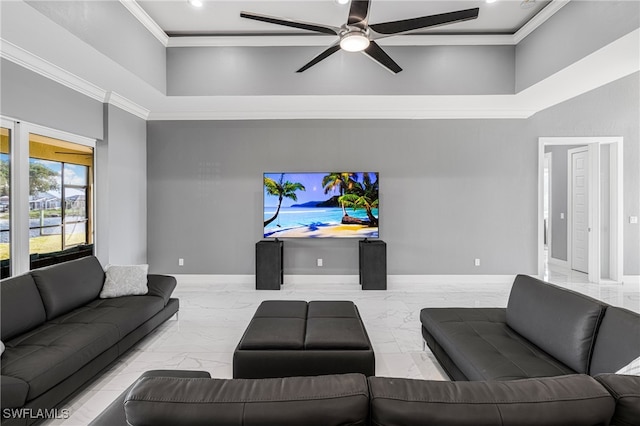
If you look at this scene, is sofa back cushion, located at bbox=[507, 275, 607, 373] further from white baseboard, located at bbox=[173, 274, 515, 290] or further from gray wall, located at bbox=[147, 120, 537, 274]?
gray wall, located at bbox=[147, 120, 537, 274]

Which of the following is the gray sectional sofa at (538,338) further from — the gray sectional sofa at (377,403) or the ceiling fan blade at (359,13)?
the ceiling fan blade at (359,13)

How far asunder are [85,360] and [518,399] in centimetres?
250

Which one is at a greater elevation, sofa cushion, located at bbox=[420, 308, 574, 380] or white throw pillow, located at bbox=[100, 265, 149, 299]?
white throw pillow, located at bbox=[100, 265, 149, 299]

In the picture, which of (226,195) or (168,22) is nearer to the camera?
(168,22)

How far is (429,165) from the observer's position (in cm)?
532

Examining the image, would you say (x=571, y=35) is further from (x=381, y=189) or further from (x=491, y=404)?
(x=491, y=404)

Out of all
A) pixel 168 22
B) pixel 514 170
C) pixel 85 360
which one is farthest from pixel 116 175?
pixel 514 170

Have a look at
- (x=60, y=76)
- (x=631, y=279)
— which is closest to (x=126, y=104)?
(x=60, y=76)

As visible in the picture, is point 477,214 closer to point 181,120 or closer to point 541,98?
point 541,98

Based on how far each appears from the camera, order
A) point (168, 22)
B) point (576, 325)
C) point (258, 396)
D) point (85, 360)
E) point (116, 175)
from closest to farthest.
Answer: point (258, 396) < point (576, 325) < point (85, 360) < point (168, 22) < point (116, 175)

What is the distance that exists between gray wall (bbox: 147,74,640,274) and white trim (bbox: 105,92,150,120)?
29 cm

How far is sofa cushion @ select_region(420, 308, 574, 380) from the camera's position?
1.78 meters

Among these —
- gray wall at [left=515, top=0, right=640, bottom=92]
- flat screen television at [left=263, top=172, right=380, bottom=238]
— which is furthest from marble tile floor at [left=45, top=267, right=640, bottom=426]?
gray wall at [left=515, top=0, right=640, bottom=92]

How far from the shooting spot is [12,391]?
1652 millimetres
